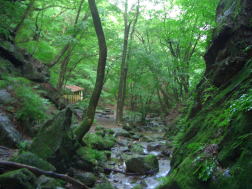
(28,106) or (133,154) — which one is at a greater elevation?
(28,106)

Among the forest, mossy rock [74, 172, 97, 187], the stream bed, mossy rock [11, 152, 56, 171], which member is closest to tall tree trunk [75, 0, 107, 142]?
the forest

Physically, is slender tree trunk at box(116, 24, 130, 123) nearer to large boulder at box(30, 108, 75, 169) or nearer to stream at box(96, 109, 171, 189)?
stream at box(96, 109, 171, 189)

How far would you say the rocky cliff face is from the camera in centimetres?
300

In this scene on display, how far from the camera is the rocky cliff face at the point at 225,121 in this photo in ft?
9.83

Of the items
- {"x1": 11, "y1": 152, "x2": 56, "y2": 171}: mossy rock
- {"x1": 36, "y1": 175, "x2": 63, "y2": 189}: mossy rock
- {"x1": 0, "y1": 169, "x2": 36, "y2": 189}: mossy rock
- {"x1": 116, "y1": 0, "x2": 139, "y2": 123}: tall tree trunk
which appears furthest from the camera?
{"x1": 116, "y1": 0, "x2": 139, "y2": 123}: tall tree trunk

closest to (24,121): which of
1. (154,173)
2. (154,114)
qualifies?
(154,173)

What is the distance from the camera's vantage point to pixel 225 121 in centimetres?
383

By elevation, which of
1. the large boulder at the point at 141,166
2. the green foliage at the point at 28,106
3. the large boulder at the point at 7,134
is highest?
the green foliage at the point at 28,106

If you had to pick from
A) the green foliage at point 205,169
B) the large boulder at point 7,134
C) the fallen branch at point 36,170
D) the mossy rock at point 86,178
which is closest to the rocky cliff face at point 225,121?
the green foliage at point 205,169

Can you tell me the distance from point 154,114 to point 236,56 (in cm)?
2316

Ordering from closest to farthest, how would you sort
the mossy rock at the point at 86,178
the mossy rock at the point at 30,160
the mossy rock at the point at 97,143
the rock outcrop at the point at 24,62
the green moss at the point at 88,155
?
the mossy rock at the point at 30,160 → the mossy rock at the point at 86,178 → the green moss at the point at 88,155 → the mossy rock at the point at 97,143 → the rock outcrop at the point at 24,62

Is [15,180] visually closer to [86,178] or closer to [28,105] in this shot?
[86,178]

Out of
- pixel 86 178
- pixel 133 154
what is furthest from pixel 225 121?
pixel 133 154

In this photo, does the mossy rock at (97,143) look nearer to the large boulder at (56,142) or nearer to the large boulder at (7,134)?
the large boulder at (56,142)
